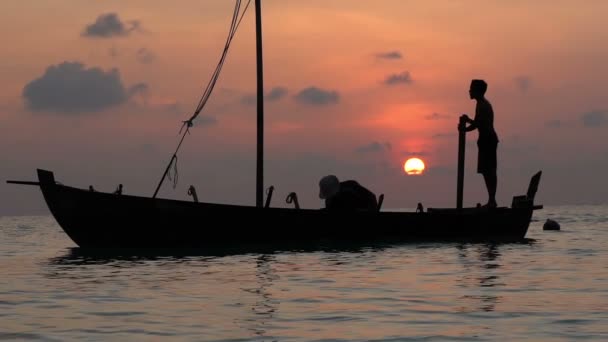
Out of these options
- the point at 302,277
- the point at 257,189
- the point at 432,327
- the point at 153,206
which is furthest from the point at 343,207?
the point at 432,327

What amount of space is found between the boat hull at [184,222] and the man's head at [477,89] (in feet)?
10.6

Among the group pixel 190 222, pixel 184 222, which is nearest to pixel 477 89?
pixel 190 222

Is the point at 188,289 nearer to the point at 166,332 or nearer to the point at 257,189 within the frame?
the point at 166,332

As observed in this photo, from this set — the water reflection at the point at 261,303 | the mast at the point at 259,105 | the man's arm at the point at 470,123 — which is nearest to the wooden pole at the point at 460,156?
the man's arm at the point at 470,123

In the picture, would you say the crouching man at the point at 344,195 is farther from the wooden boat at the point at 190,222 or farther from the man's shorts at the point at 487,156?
the man's shorts at the point at 487,156

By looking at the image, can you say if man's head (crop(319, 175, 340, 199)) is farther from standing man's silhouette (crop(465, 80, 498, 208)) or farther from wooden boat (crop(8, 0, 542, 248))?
standing man's silhouette (crop(465, 80, 498, 208))

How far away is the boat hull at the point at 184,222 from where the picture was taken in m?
20.6

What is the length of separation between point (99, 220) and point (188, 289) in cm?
754

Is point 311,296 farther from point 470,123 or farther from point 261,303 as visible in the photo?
point 470,123

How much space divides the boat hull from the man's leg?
7.43ft

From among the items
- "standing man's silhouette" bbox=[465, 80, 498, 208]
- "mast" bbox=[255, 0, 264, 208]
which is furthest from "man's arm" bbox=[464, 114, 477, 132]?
"mast" bbox=[255, 0, 264, 208]

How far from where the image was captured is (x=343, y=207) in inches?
857

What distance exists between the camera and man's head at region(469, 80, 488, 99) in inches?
877

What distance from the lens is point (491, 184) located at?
22.8 meters
